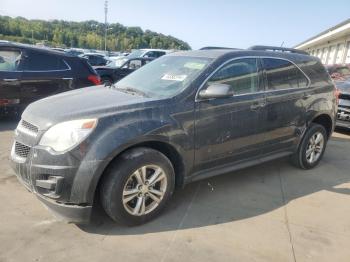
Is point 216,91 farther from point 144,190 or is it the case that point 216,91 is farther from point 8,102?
point 8,102

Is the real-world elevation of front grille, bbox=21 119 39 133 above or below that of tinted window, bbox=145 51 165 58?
above

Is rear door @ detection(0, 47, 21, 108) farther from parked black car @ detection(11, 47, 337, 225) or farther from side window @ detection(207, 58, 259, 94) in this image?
side window @ detection(207, 58, 259, 94)

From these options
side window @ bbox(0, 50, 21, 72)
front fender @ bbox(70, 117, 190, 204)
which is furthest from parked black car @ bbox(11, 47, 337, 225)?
side window @ bbox(0, 50, 21, 72)

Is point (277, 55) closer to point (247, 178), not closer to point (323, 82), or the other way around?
point (323, 82)

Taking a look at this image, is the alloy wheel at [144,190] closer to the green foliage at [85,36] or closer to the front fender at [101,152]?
the front fender at [101,152]

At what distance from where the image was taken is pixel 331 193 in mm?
4785

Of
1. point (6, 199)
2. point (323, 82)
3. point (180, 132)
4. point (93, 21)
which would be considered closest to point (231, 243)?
point (180, 132)

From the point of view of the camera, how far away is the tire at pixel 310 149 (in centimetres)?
534

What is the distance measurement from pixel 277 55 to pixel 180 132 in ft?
6.79

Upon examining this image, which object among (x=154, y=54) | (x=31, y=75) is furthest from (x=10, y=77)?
Answer: (x=154, y=54)

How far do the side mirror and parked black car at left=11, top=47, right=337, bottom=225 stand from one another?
1 cm

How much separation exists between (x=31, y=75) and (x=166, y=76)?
4058 mm

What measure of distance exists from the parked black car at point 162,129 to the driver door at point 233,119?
0.04 feet

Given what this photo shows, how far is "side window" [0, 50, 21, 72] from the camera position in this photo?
7078mm
